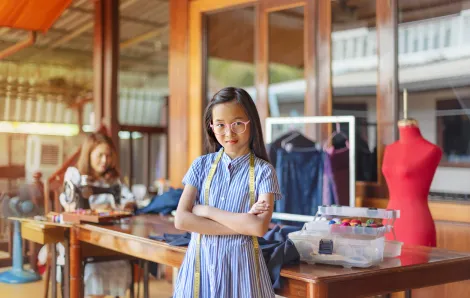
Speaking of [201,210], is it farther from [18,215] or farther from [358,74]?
[18,215]

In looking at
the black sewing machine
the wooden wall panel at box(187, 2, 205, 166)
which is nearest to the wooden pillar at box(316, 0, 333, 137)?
the wooden wall panel at box(187, 2, 205, 166)

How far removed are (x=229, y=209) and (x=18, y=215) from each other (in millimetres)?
2806

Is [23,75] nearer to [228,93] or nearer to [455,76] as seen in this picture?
[455,76]

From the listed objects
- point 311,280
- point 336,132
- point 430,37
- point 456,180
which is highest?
point 430,37

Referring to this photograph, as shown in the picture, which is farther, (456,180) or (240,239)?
(456,180)

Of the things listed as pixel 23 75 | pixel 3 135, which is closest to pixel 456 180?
pixel 3 135

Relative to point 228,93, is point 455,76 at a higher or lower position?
higher

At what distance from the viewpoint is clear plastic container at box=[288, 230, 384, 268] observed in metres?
2.30

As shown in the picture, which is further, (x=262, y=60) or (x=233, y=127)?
(x=262, y=60)

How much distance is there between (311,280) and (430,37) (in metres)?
2.47

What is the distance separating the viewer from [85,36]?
25.1 feet

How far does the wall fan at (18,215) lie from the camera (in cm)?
452

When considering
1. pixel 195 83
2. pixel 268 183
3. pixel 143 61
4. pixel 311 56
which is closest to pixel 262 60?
pixel 311 56

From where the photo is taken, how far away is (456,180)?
379cm
